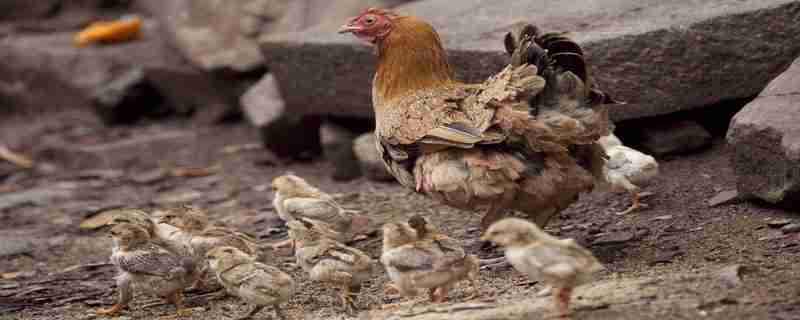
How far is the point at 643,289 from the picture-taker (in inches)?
179

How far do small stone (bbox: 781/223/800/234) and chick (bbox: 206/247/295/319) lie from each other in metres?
2.44

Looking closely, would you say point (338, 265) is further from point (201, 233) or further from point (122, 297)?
point (122, 297)

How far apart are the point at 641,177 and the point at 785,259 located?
129 centimetres

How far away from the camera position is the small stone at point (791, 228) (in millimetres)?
5391

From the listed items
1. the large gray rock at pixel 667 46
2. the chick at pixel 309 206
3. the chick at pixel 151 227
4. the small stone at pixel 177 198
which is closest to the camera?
the chick at pixel 151 227

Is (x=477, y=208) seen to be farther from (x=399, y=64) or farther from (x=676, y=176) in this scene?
(x=676, y=176)

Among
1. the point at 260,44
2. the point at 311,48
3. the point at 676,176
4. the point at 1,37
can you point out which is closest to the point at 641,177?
the point at 676,176

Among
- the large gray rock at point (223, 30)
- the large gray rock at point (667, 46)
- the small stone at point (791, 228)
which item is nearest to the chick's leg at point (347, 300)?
the small stone at point (791, 228)

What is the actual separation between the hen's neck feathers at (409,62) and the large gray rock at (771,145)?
1.61 m

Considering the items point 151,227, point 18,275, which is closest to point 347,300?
point 151,227

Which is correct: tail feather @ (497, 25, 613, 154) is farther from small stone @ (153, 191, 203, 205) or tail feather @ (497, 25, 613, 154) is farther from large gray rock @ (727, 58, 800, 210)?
small stone @ (153, 191, 203, 205)

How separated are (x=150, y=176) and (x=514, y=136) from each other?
5154 mm

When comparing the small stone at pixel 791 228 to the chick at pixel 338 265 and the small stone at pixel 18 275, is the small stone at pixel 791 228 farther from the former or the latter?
the small stone at pixel 18 275

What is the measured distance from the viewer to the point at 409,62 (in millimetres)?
6000
